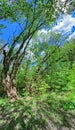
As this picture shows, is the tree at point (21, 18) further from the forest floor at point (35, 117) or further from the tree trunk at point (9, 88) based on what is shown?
the forest floor at point (35, 117)

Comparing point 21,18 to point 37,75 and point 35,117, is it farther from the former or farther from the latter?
point 35,117

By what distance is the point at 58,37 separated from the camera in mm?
32375

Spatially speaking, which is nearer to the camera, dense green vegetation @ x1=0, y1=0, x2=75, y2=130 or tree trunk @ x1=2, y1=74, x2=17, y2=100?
dense green vegetation @ x1=0, y1=0, x2=75, y2=130

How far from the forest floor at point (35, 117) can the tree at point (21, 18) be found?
3.62 metres

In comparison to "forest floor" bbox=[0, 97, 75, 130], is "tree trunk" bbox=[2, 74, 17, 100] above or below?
below

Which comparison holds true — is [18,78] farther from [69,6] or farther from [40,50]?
[69,6]

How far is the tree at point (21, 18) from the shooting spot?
21.3m

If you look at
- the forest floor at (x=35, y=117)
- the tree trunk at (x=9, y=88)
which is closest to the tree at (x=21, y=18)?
the tree trunk at (x=9, y=88)

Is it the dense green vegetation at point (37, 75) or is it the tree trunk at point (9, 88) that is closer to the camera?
the dense green vegetation at point (37, 75)

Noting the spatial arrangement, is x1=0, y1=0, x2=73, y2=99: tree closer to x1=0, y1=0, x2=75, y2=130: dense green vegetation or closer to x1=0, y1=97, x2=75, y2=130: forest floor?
x1=0, y1=0, x2=75, y2=130: dense green vegetation

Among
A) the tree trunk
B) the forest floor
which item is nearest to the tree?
the tree trunk

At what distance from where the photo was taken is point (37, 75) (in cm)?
2577

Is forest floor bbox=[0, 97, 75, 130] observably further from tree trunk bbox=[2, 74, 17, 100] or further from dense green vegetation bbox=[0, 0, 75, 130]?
tree trunk bbox=[2, 74, 17, 100]

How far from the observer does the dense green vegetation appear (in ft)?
51.4
